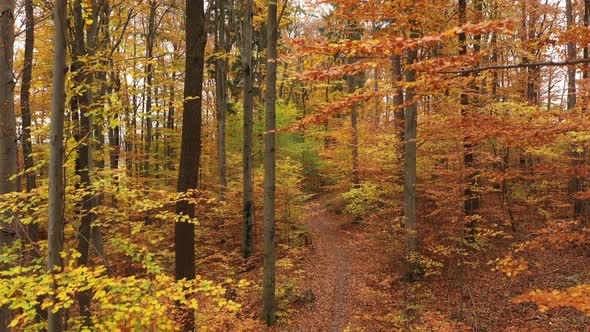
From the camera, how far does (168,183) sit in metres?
20.1

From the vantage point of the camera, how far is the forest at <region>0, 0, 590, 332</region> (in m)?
4.32

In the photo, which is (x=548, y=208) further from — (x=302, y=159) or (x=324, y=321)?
(x=302, y=159)

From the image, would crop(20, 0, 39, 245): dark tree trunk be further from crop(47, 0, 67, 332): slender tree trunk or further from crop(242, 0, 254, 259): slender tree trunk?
crop(242, 0, 254, 259): slender tree trunk

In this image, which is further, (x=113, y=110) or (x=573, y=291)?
(x=113, y=110)

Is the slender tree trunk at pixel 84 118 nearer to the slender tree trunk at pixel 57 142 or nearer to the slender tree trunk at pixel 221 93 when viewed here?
the slender tree trunk at pixel 57 142

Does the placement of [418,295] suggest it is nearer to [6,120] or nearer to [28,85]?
[6,120]

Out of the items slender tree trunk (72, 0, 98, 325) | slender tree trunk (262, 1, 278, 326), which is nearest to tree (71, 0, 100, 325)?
slender tree trunk (72, 0, 98, 325)

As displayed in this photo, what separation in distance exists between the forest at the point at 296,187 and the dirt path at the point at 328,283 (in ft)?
0.28

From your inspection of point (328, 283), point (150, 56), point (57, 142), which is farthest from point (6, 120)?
point (328, 283)

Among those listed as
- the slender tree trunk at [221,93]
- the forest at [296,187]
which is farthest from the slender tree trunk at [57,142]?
the slender tree trunk at [221,93]

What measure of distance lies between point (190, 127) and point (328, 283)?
8.21m

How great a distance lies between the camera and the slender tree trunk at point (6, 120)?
473cm

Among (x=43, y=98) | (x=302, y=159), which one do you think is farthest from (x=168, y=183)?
(x=302, y=159)

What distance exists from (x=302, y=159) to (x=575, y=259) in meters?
16.5
